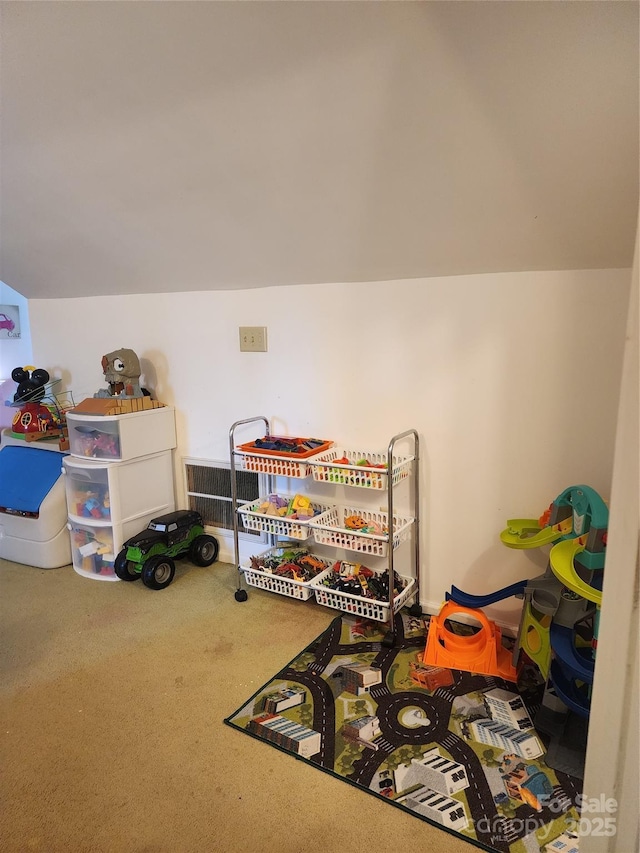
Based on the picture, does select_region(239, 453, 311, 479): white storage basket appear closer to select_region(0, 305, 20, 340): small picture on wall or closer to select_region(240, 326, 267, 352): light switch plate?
select_region(240, 326, 267, 352): light switch plate

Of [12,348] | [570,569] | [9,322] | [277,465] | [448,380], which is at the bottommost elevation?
[570,569]

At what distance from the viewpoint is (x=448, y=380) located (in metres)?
2.00

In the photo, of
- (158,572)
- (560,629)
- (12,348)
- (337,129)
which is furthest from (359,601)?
(12,348)

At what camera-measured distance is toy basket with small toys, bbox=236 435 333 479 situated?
2.10m

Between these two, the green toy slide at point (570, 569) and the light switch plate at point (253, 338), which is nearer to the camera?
the green toy slide at point (570, 569)

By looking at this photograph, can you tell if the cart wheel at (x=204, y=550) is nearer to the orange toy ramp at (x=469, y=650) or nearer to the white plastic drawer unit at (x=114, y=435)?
the white plastic drawer unit at (x=114, y=435)

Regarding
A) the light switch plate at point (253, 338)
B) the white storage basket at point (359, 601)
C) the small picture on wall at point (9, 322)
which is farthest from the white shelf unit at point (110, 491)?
the small picture on wall at point (9, 322)

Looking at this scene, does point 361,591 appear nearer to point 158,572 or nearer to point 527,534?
point 527,534

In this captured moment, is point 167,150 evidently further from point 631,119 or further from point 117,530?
point 117,530

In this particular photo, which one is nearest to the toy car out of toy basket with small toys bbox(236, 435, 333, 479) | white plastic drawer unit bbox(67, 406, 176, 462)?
white plastic drawer unit bbox(67, 406, 176, 462)

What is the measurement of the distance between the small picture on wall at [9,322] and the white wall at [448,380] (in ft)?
4.90

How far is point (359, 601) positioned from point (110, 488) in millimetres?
1277

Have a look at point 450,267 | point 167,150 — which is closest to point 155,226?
point 167,150

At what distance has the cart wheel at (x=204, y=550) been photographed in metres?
2.58
